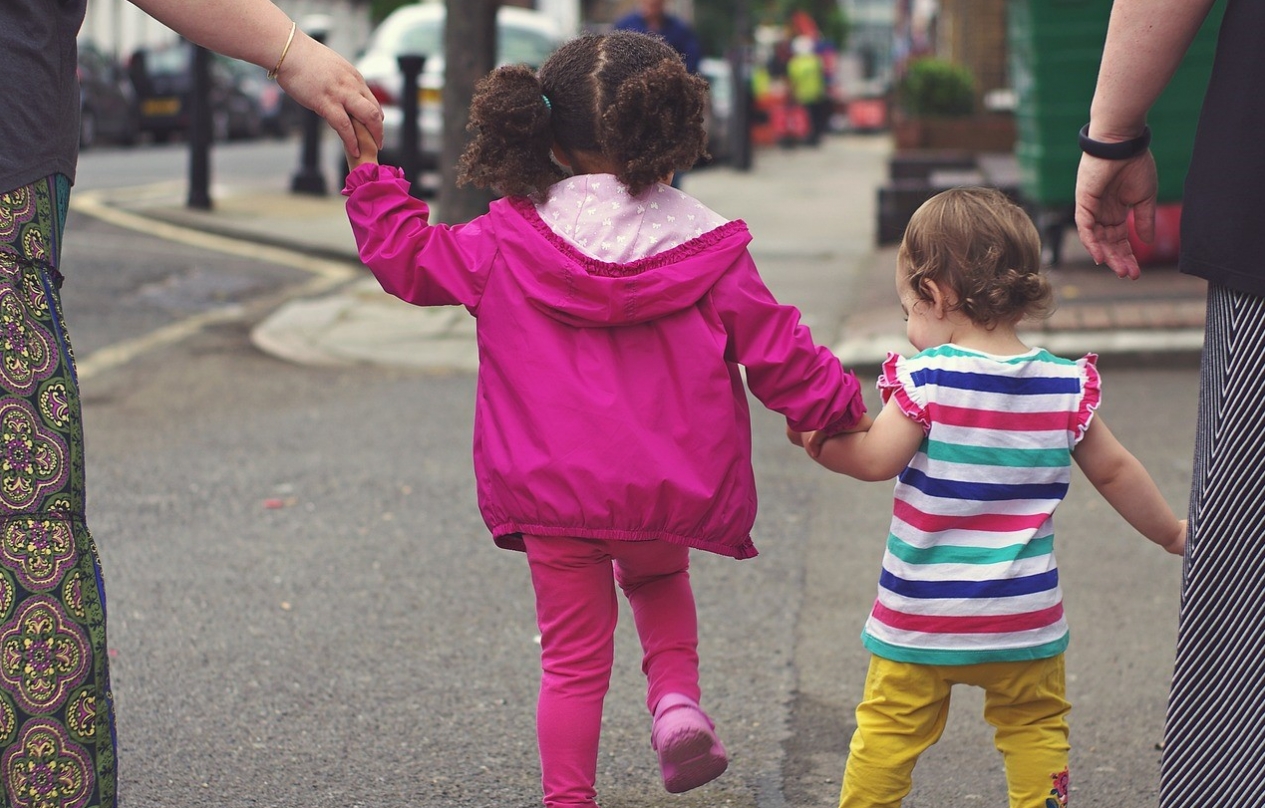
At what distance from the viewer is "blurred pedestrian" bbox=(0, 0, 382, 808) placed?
83.4 inches

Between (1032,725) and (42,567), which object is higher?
(42,567)

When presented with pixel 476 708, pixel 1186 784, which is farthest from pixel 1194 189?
pixel 476 708

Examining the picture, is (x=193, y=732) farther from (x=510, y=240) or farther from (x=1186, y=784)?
(x=1186, y=784)

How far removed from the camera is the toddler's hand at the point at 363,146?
8.36 ft

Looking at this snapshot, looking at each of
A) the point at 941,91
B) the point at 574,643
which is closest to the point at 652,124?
the point at 574,643

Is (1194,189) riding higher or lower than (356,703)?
higher

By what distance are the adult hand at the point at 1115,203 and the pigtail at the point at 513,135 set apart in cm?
83

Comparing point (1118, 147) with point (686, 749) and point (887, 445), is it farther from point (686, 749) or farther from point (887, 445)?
point (686, 749)

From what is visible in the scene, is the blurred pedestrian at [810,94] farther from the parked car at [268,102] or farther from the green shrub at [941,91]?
the green shrub at [941,91]

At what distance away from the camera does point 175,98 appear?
1085 inches

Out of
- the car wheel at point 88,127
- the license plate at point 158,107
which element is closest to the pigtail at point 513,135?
the car wheel at point 88,127

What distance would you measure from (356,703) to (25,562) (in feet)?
4.80

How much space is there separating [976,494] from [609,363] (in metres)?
0.59

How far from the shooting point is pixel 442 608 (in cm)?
420
